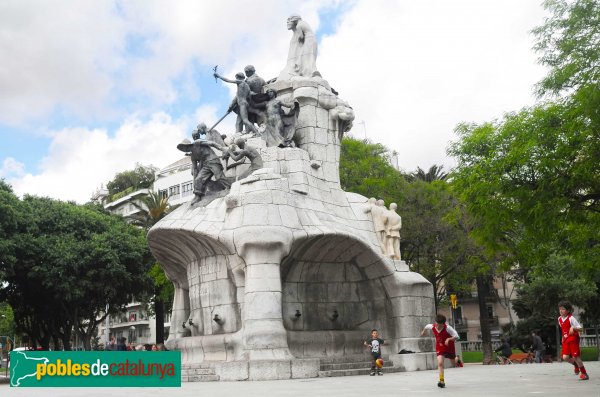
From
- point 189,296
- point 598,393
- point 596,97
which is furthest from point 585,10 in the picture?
point 189,296

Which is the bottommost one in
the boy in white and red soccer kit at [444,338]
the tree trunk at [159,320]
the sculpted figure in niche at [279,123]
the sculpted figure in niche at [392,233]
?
the boy in white and red soccer kit at [444,338]

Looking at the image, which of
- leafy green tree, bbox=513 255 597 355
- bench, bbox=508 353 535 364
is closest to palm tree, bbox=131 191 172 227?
leafy green tree, bbox=513 255 597 355

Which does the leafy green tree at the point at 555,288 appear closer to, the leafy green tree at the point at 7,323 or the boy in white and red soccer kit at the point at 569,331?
the boy in white and red soccer kit at the point at 569,331

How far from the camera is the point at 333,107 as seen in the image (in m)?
22.0

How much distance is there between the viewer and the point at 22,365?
12.6 meters

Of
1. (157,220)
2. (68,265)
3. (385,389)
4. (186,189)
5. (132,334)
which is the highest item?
(186,189)

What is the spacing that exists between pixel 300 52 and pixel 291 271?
8192mm

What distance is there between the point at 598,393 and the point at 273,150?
12219mm

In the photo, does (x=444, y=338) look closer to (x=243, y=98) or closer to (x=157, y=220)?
(x=243, y=98)

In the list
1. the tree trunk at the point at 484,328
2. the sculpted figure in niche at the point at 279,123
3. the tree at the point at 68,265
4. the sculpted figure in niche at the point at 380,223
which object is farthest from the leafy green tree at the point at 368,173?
the sculpted figure in niche at the point at 279,123

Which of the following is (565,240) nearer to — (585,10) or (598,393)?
(585,10)

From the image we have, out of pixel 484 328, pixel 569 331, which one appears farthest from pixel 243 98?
pixel 484 328

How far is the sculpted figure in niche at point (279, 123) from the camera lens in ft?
67.4

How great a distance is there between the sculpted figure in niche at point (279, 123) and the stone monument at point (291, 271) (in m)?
0.41
